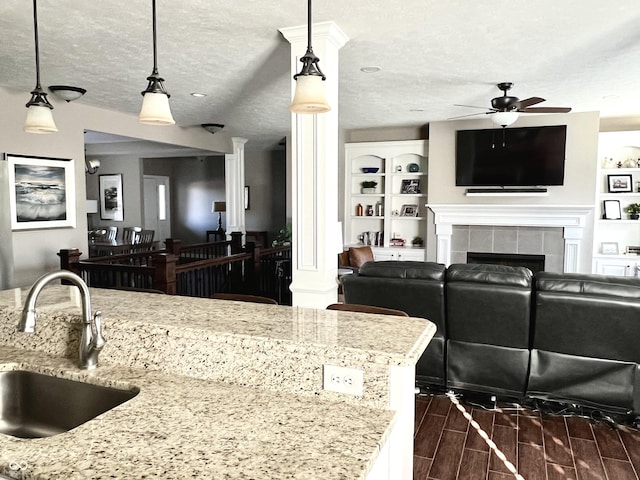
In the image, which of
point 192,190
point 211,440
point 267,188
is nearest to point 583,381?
point 211,440

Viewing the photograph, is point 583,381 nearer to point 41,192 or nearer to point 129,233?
point 41,192

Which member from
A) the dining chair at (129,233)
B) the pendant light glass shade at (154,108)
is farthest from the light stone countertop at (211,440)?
the dining chair at (129,233)

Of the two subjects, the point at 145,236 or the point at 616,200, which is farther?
the point at 145,236

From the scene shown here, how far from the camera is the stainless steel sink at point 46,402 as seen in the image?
152 cm

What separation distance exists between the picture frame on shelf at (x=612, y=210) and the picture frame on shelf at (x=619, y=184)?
0.17 metres

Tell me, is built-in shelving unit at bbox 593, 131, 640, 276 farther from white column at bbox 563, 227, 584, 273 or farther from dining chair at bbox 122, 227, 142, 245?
dining chair at bbox 122, 227, 142, 245

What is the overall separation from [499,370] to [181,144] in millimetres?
5863

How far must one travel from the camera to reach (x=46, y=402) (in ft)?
5.26

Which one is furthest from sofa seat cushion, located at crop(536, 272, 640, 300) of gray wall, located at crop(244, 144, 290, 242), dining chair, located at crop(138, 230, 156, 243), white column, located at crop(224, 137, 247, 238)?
dining chair, located at crop(138, 230, 156, 243)

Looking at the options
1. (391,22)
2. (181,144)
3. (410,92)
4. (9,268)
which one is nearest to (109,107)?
(181,144)

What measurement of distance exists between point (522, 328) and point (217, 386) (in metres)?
2.42

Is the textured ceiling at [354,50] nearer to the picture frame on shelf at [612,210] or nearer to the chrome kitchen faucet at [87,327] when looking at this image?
the picture frame on shelf at [612,210]

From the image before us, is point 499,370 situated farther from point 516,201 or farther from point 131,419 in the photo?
point 516,201

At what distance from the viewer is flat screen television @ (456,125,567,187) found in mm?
6738
